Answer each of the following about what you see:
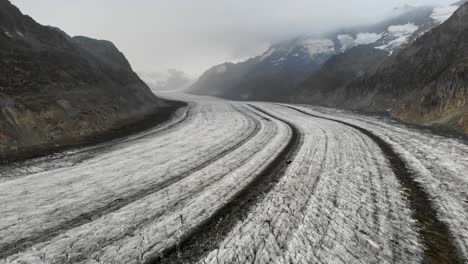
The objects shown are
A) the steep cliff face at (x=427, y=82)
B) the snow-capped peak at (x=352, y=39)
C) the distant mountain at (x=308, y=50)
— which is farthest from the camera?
the snow-capped peak at (x=352, y=39)

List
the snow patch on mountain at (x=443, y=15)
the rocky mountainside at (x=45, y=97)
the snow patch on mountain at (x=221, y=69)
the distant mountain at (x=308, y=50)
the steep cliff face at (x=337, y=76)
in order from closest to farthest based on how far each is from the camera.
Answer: the rocky mountainside at (x=45, y=97) → the steep cliff face at (x=337, y=76) → the snow patch on mountain at (x=443, y=15) → the distant mountain at (x=308, y=50) → the snow patch on mountain at (x=221, y=69)

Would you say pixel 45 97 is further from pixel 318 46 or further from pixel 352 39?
pixel 352 39

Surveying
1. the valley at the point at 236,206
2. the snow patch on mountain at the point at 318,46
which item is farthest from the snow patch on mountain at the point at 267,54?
the valley at the point at 236,206

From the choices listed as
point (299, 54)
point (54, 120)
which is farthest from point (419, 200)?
point (299, 54)

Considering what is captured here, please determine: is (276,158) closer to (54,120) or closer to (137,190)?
(137,190)

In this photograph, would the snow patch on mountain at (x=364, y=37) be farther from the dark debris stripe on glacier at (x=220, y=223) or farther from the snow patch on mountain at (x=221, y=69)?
the dark debris stripe on glacier at (x=220, y=223)

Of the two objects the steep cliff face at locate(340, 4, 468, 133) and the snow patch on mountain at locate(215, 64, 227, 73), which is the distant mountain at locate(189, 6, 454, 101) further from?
the steep cliff face at locate(340, 4, 468, 133)

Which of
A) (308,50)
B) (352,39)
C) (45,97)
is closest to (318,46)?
(308,50)
